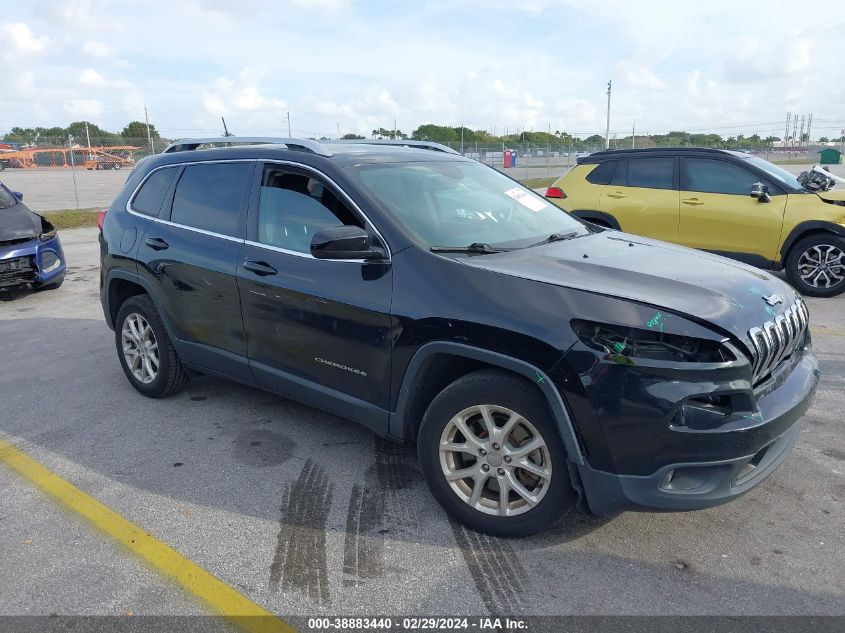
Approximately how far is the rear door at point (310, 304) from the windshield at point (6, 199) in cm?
601

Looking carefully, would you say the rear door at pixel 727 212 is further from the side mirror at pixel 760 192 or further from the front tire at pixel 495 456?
the front tire at pixel 495 456

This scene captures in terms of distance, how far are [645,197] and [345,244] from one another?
6585 mm

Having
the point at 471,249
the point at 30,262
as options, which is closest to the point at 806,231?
the point at 471,249

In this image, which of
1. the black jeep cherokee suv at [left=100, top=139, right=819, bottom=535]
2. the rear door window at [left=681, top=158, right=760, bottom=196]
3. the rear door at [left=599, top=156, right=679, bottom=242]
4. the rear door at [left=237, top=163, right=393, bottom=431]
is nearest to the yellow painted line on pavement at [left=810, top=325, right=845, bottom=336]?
the rear door window at [left=681, top=158, right=760, bottom=196]

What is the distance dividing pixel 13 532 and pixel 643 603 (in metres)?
2.90

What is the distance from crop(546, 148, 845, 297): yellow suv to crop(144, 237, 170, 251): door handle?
20.1ft

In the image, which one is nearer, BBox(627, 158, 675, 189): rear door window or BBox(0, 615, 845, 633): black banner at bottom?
BBox(0, 615, 845, 633): black banner at bottom

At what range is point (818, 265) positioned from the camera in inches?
319

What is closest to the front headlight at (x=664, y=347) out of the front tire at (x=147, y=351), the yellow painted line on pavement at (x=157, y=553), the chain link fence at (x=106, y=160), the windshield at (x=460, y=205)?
the windshield at (x=460, y=205)

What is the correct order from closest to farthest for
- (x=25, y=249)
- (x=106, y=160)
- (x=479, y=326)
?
(x=479, y=326)
(x=25, y=249)
(x=106, y=160)

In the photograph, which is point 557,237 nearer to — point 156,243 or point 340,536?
point 340,536

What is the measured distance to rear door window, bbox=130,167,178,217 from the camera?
476 centimetres

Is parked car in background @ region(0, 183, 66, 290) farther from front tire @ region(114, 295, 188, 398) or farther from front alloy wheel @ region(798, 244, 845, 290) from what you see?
front alloy wheel @ region(798, 244, 845, 290)

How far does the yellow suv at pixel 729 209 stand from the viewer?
8047 millimetres
